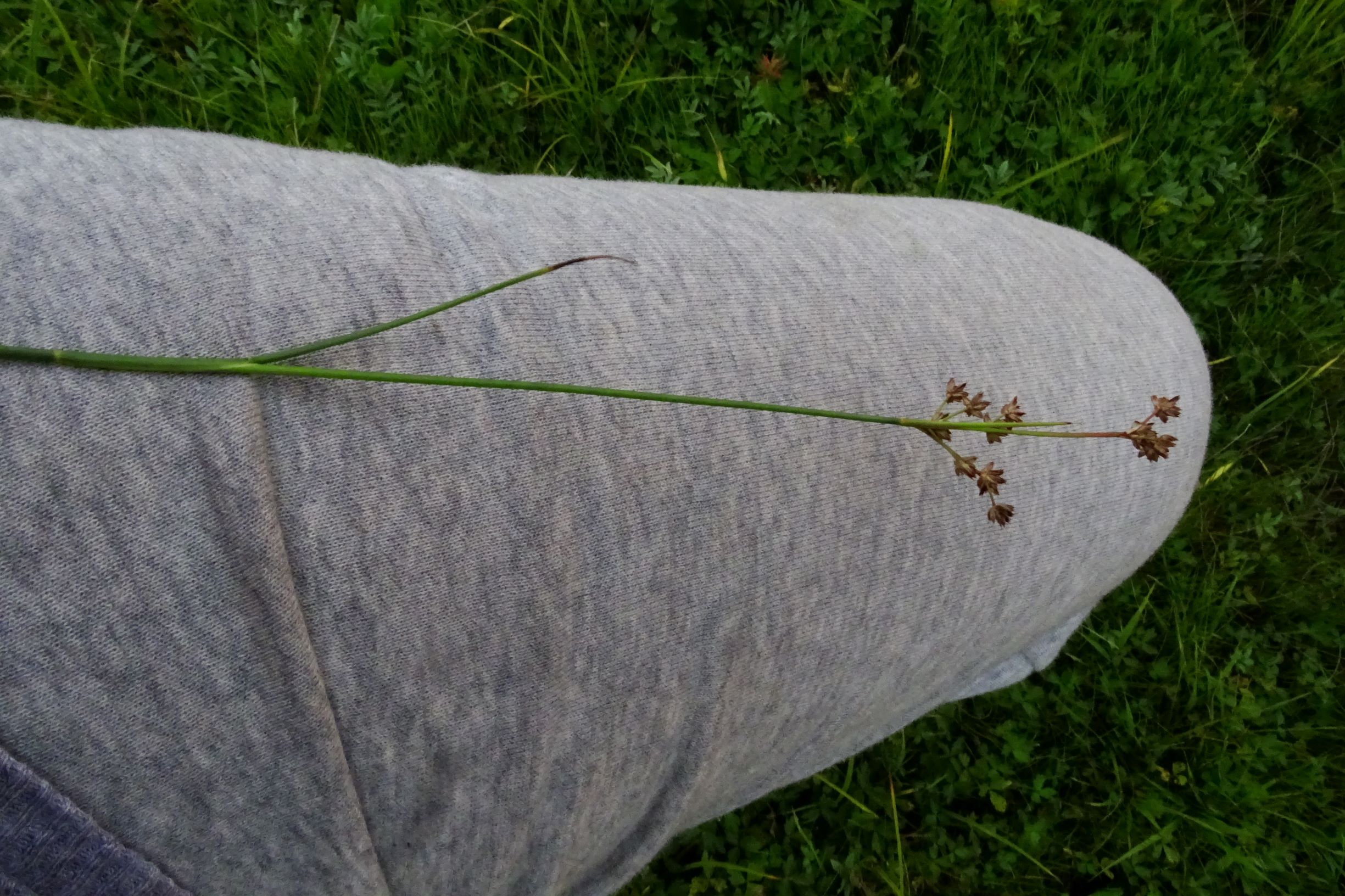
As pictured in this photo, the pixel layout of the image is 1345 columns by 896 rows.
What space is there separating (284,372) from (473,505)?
5.2 inches

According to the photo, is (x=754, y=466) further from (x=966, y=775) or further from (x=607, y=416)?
(x=966, y=775)

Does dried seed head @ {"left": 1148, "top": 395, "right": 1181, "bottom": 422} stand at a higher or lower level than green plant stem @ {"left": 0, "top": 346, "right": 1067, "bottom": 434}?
lower

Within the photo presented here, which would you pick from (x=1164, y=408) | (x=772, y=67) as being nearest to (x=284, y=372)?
(x=1164, y=408)

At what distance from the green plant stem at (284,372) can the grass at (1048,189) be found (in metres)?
0.84

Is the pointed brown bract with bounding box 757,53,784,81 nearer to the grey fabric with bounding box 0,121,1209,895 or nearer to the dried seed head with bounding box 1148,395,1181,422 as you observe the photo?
the grey fabric with bounding box 0,121,1209,895

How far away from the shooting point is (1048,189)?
1362 millimetres

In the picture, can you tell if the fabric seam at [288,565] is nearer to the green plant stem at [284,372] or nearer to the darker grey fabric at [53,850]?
the green plant stem at [284,372]

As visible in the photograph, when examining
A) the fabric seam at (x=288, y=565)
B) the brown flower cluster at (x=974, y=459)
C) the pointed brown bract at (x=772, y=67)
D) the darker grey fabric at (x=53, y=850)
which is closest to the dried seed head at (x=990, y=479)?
the brown flower cluster at (x=974, y=459)

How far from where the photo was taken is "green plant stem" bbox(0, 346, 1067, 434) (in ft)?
1.43

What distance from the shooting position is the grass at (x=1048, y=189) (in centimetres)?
122

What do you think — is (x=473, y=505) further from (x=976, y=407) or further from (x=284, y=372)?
(x=976, y=407)

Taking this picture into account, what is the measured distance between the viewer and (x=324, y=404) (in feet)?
1.63

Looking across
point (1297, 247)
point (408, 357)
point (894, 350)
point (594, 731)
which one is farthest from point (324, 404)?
point (1297, 247)

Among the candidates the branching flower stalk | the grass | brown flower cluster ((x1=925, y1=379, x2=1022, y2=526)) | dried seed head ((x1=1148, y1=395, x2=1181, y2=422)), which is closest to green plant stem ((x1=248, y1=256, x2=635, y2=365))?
the branching flower stalk
